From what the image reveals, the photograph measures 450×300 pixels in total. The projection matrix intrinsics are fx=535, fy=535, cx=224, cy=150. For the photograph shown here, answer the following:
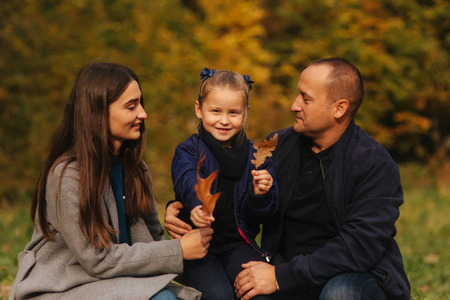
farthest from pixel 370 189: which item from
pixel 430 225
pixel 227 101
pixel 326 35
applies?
pixel 326 35

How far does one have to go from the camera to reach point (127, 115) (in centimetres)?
285

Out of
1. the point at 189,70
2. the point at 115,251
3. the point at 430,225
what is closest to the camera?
the point at 115,251

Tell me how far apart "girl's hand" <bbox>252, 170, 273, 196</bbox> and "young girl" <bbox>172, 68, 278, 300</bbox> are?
0.09 m

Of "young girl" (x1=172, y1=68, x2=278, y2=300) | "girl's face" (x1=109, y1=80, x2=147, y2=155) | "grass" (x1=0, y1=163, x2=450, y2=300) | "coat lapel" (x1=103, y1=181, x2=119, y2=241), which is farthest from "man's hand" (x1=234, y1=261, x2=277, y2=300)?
"grass" (x1=0, y1=163, x2=450, y2=300)

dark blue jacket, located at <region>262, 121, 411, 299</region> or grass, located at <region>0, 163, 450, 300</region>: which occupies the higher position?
dark blue jacket, located at <region>262, 121, 411, 299</region>

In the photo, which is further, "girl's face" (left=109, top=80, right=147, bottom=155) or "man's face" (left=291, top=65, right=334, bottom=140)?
"man's face" (left=291, top=65, right=334, bottom=140)

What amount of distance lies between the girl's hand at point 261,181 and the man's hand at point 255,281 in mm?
396

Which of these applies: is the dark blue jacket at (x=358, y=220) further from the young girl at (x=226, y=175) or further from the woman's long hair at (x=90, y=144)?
the woman's long hair at (x=90, y=144)

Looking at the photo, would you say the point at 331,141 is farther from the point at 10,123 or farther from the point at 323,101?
the point at 10,123

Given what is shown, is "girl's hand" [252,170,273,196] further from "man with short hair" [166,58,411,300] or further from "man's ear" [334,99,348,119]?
"man's ear" [334,99,348,119]

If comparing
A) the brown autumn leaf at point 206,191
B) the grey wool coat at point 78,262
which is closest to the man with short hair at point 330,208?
the grey wool coat at point 78,262

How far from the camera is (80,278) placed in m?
2.65

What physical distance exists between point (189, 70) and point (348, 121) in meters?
8.63

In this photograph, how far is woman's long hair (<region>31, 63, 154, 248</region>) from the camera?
2615 mm
